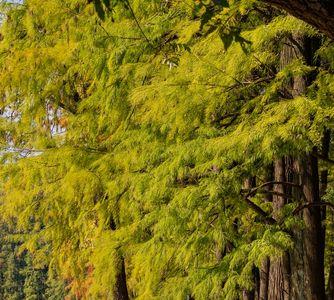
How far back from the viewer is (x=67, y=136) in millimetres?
8398

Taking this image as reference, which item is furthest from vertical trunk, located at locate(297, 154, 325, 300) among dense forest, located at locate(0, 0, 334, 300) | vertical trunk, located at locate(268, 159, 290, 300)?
vertical trunk, located at locate(268, 159, 290, 300)

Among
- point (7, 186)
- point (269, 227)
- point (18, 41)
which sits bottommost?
point (269, 227)

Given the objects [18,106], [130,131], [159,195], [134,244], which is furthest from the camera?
[18,106]

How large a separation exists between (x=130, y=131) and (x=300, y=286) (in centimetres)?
267

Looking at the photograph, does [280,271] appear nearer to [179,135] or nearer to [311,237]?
[311,237]

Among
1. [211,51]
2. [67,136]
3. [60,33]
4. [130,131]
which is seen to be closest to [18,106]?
[67,136]

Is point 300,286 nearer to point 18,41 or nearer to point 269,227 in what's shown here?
point 269,227

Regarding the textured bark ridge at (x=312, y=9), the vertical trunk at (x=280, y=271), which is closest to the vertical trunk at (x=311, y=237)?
the vertical trunk at (x=280, y=271)

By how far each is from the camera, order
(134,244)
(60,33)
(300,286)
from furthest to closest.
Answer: (60,33)
(134,244)
(300,286)

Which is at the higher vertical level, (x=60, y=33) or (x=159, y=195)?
(x=60, y=33)

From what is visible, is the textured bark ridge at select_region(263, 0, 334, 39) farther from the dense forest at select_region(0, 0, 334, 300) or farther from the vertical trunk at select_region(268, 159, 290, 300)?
the vertical trunk at select_region(268, 159, 290, 300)

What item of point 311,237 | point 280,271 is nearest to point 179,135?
point 311,237

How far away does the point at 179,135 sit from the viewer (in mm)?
5480

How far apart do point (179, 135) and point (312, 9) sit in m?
3.68
